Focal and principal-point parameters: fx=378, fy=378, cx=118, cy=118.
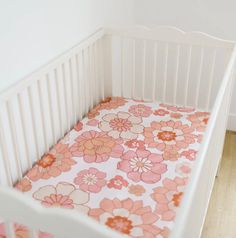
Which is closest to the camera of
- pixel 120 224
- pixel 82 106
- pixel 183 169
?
pixel 120 224

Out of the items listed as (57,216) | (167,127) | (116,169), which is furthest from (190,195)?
(167,127)

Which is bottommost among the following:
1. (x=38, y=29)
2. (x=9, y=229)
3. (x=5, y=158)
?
(x=5, y=158)

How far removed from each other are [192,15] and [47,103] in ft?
4.21

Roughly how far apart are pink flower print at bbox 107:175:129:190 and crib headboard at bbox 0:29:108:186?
1.31 feet

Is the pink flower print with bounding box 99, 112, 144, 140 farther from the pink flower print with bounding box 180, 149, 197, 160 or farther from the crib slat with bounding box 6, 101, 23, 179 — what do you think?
the crib slat with bounding box 6, 101, 23, 179

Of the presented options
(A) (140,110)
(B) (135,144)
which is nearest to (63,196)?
(B) (135,144)

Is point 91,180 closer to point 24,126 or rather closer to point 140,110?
point 24,126

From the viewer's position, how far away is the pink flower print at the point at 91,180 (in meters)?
1.65

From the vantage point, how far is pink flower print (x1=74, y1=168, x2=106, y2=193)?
1.65m

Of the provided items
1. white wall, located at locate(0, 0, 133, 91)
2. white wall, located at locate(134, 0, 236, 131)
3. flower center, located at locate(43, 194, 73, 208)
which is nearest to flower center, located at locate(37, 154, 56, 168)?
flower center, located at locate(43, 194, 73, 208)

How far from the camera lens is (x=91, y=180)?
170cm

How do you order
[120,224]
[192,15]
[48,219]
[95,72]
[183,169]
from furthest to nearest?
[192,15], [95,72], [183,169], [120,224], [48,219]

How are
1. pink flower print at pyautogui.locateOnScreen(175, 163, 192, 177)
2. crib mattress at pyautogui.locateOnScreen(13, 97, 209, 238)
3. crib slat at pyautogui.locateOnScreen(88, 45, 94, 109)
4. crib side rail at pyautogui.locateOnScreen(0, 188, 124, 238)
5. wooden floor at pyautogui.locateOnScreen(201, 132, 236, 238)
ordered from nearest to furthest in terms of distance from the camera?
1. crib side rail at pyautogui.locateOnScreen(0, 188, 124, 238)
2. crib mattress at pyautogui.locateOnScreen(13, 97, 209, 238)
3. pink flower print at pyautogui.locateOnScreen(175, 163, 192, 177)
4. wooden floor at pyautogui.locateOnScreen(201, 132, 236, 238)
5. crib slat at pyautogui.locateOnScreen(88, 45, 94, 109)

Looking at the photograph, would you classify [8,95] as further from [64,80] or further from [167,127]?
[167,127]
